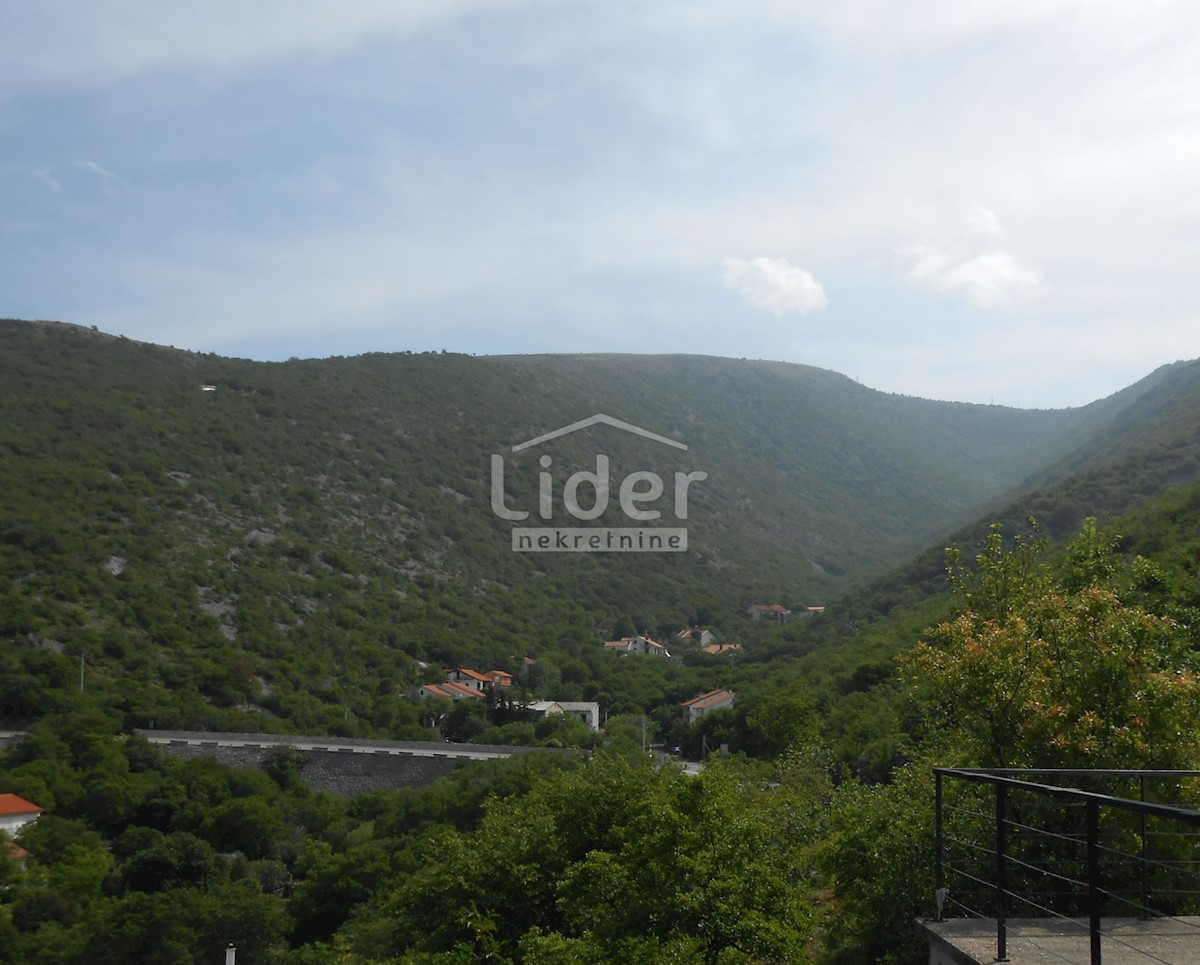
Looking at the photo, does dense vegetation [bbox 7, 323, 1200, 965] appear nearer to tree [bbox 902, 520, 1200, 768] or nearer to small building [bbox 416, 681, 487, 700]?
tree [bbox 902, 520, 1200, 768]

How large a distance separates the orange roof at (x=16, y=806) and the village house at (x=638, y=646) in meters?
34.0

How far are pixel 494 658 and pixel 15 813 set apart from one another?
26.7m

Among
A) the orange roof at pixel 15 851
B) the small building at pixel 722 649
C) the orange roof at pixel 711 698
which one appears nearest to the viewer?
the orange roof at pixel 15 851

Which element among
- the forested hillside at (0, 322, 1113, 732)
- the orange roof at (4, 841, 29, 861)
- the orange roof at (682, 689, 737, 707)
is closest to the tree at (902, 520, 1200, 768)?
the orange roof at (4, 841, 29, 861)

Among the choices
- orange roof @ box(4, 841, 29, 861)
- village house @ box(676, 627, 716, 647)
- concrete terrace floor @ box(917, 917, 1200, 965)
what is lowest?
orange roof @ box(4, 841, 29, 861)

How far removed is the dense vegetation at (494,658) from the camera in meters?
8.28

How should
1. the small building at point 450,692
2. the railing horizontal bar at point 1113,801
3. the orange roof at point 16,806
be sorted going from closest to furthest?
the railing horizontal bar at point 1113,801 → the orange roof at point 16,806 → the small building at point 450,692

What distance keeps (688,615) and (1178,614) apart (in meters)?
51.7

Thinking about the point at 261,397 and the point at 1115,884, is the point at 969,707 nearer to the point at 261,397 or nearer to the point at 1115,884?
the point at 1115,884

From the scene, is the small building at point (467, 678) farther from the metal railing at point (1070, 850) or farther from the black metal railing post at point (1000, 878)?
the black metal railing post at point (1000, 878)

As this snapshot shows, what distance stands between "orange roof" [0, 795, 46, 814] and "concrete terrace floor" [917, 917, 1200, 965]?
2787 centimetres

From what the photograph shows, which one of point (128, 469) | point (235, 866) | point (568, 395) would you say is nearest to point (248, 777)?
point (235, 866)

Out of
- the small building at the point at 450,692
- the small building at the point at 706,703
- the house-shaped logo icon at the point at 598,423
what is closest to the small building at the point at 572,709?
the small building at the point at 450,692

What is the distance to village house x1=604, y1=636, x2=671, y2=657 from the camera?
5678 centimetres
